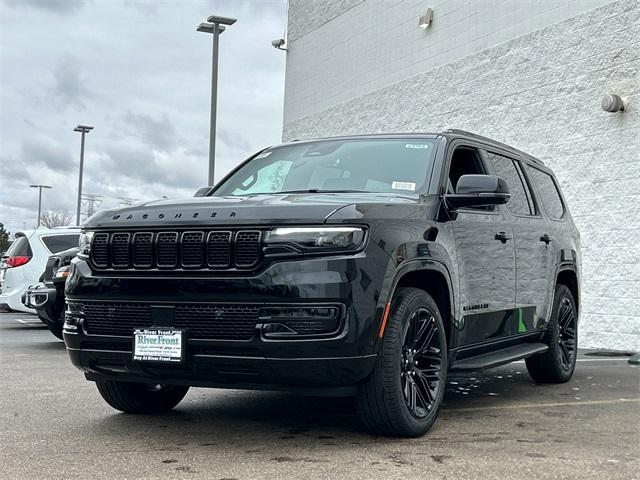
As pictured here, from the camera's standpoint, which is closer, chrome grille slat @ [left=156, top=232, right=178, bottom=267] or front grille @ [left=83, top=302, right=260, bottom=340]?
front grille @ [left=83, top=302, right=260, bottom=340]

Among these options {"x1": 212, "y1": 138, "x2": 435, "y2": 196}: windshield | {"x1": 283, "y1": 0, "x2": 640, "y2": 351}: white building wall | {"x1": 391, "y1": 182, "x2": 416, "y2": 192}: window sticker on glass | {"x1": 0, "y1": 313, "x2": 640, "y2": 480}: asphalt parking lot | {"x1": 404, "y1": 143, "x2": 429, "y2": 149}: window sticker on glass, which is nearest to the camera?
{"x1": 0, "y1": 313, "x2": 640, "y2": 480}: asphalt parking lot

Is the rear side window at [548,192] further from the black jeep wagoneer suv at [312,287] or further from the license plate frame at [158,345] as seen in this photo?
the license plate frame at [158,345]

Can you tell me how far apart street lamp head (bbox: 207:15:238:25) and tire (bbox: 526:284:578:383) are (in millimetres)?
9927

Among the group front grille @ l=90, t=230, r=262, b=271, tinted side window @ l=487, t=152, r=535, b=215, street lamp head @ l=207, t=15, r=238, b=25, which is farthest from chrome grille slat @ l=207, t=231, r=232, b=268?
street lamp head @ l=207, t=15, r=238, b=25

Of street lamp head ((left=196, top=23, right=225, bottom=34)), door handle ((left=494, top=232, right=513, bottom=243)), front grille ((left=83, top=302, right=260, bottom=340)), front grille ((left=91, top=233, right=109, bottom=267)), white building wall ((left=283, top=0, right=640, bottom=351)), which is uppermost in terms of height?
street lamp head ((left=196, top=23, right=225, bottom=34))

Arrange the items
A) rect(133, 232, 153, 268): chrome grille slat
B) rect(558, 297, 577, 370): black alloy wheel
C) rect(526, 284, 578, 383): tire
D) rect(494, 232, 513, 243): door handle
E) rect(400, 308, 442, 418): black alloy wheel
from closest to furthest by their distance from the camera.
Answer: rect(133, 232, 153, 268): chrome grille slat
rect(400, 308, 442, 418): black alloy wheel
rect(494, 232, 513, 243): door handle
rect(526, 284, 578, 383): tire
rect(558, 297, 577, 370): black alloy wheel

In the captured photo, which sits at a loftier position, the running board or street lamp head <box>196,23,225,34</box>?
street lamp head <box>196,23,225,34</box>

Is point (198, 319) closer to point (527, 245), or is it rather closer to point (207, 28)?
point (527, 245)

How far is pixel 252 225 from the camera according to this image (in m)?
4.44

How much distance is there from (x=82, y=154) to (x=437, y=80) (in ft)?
62.3

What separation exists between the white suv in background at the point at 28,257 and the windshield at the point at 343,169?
7.45m

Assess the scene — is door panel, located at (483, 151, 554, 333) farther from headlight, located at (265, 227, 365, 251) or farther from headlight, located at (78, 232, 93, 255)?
headlight, located at (78, 232, 93, 255)

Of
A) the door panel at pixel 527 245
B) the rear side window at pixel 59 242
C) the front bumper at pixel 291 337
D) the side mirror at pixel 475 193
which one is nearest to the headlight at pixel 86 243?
the front bumper at pixel 291 337

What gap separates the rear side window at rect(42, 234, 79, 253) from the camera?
13078 mm
